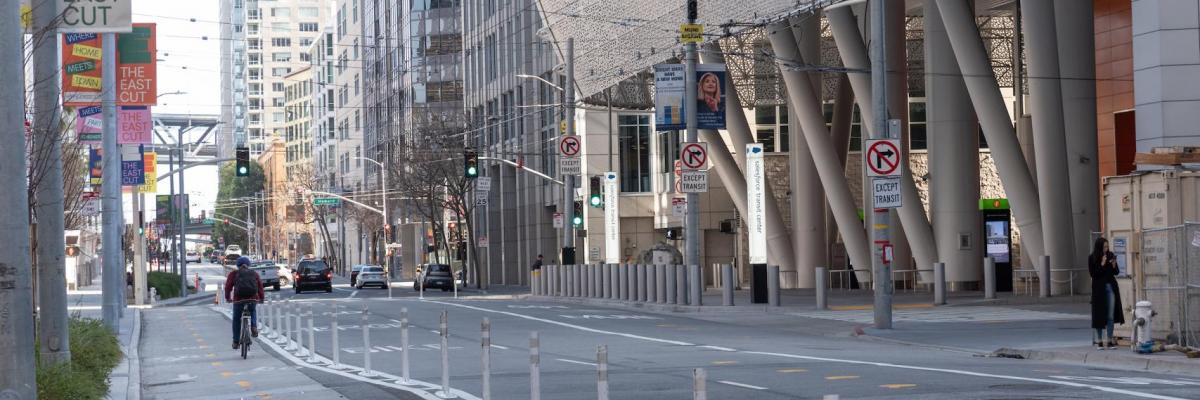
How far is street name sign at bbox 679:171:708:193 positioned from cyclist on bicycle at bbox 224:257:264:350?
47.7 ft

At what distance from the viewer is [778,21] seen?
46625mm

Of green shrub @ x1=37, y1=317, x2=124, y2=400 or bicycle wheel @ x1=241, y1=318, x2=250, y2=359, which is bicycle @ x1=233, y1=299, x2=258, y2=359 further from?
green shrub @ x1=37, y1=317, x2=124, y2=400

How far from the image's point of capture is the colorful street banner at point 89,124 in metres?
30.4

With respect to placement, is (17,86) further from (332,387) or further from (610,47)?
(610,47)

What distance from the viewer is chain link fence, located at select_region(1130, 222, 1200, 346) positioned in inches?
815

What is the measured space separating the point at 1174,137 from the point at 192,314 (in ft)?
100

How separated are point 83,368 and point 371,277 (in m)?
63.5

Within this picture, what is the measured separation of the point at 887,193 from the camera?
3012 cm

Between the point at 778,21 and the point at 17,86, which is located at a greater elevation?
the point at 778,21

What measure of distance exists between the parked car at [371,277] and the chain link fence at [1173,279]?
62678 mm

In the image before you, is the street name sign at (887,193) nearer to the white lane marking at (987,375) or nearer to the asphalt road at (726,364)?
the asphalt road at (726,364)

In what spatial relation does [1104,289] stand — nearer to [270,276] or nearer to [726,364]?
[726,364]

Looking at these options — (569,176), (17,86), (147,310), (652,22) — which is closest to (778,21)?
(652,22)

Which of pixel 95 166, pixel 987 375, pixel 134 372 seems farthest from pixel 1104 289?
pixel 95 166
